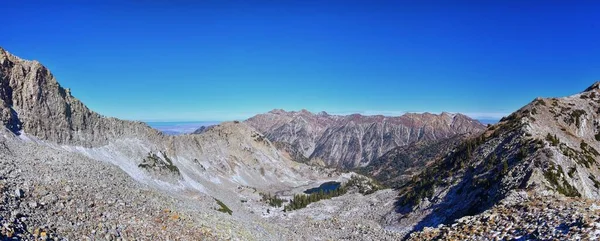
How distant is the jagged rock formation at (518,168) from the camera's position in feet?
164

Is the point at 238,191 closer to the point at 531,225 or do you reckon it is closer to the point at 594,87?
the point at 594,87

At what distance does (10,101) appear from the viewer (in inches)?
2763

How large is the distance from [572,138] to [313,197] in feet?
Result: 228

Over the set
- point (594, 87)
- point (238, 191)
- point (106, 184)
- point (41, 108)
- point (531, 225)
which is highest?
point (594, 87)

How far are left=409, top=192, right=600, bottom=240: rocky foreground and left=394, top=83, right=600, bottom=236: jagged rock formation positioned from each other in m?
25.5

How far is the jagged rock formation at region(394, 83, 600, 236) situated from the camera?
50000 mm

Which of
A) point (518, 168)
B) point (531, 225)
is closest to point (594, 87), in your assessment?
point (518, 168)

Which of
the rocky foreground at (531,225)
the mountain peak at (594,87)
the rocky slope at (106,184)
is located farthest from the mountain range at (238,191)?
the mountain peak at (594,87)

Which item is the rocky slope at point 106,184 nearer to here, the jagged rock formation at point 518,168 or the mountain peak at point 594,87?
the jagged rock formation at point 518,168

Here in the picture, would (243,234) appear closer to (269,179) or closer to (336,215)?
(336,215)

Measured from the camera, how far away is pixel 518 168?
53406 millimetres

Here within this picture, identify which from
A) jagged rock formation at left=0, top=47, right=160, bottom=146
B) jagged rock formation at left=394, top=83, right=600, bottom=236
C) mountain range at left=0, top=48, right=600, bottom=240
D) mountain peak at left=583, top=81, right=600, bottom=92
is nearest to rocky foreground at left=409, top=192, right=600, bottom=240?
mountain range at left=0, top=48, right=600, bottom=240

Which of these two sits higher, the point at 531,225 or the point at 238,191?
the point at 531,225

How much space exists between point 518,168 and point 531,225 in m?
41.6
